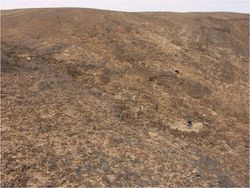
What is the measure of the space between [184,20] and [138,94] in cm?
1257

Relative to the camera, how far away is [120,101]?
1734cm

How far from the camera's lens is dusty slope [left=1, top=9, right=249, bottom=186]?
12.7 meters

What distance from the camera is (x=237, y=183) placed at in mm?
13492

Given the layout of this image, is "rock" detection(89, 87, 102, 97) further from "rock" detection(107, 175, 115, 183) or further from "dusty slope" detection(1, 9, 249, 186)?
"rock" detection(107, 175, 115, 183)

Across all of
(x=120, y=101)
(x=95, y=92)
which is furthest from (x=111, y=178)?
(x=95, y=92)

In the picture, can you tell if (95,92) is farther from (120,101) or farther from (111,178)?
(111,178)

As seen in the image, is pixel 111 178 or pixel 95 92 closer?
pixel 111 178

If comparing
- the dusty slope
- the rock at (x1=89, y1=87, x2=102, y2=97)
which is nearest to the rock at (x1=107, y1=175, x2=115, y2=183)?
the dusty slope

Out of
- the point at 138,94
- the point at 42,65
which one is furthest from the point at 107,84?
the point at 42,65

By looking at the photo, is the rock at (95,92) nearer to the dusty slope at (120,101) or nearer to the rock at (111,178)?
the dusty slope at (120,101)

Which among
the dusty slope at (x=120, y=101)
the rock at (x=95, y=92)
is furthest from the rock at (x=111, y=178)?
the rock at (x=95, y=92)

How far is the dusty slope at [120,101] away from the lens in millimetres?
12703

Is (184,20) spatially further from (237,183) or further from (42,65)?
(237,183)

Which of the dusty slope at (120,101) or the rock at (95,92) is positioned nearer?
the dusty slope at (120,101)
